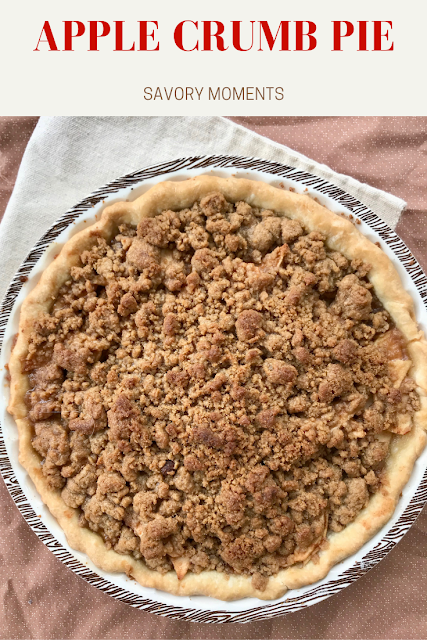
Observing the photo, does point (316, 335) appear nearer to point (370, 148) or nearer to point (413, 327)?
point (413, 327)

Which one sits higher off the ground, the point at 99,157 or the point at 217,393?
the point at 99,157

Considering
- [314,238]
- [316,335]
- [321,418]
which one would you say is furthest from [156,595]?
[314,238]

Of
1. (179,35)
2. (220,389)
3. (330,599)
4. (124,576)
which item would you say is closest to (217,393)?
(220,389)

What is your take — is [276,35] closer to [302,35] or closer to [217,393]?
[302,35]

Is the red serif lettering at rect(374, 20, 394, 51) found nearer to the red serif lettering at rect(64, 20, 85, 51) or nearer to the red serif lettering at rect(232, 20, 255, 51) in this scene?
the red serif lettering at rect(232, 20, 255, 51)

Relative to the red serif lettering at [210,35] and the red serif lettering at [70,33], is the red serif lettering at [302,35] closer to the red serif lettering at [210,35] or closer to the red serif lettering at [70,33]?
the red serif lettering at [210,35]

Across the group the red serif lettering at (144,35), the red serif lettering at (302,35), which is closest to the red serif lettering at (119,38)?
the red serif lettering at (144,35)

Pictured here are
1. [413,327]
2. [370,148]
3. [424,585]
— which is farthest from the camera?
[370,148]
